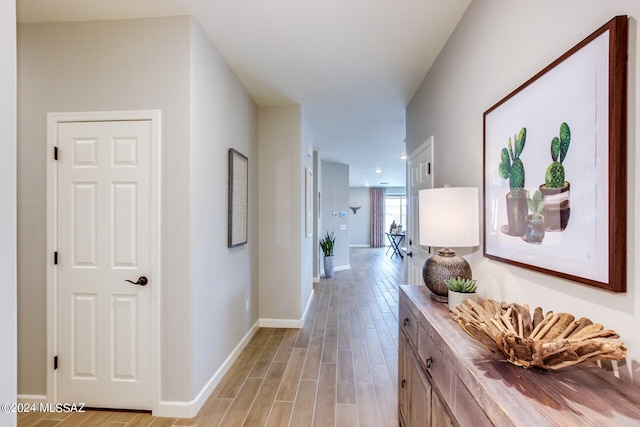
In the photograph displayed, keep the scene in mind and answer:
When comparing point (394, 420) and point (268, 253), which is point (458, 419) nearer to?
point (394, 420)

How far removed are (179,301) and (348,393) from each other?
4.64 feet

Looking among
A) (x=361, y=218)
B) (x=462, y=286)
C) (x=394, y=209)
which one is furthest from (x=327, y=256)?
(x=394, y=209)

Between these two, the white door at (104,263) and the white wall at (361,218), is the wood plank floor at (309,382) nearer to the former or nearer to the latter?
the white door at (104,263)

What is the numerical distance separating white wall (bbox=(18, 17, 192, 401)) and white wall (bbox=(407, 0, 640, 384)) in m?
1.81

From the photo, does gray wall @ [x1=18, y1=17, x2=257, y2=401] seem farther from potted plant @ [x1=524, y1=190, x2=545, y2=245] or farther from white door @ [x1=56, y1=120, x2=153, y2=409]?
potted plant @ [x1=524, y1=190, x2=545, y2=245]

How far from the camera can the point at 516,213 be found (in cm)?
122

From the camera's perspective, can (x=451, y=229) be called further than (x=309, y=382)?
No

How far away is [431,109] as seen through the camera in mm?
2508

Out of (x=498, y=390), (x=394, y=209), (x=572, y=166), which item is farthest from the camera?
(x=394, y=209)

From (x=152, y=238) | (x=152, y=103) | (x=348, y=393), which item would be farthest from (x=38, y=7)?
(x=348, y=393)

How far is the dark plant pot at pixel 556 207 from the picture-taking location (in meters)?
0.94

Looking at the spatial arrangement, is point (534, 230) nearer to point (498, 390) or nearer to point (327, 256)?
point (498, 390)

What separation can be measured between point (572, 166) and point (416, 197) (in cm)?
210

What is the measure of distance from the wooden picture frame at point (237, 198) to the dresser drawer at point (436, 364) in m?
1.81
